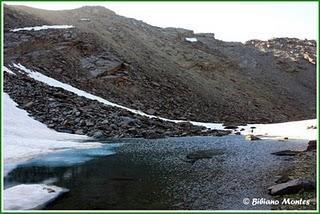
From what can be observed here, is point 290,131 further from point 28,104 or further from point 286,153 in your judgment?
point 28,104

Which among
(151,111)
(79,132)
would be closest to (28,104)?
(79,132)

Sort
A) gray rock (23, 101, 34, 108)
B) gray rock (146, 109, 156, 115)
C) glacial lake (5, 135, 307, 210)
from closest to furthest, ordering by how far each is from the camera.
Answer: glacial lake (5, 135, 307, 210) < gray rock (23, 101, 34, 108) < gray rock (146, 109, 156, 115)

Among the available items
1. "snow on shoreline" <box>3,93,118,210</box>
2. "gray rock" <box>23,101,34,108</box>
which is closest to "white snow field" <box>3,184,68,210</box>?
"snow on shoreline" <box>3,93,118,210</box>

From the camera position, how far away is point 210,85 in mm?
69750

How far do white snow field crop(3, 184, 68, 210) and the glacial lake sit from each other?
45 cm

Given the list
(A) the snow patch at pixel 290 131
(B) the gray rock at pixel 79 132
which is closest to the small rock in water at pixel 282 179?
(A) the snow patch at pixel 290 131

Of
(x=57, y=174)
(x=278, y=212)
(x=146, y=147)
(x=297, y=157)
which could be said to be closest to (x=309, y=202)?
(x=278, y=212)

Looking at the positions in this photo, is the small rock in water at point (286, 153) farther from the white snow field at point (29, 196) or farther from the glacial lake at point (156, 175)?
the white snow field at point (29, 196)

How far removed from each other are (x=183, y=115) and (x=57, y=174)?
32854mm

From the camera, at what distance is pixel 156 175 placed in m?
19.2

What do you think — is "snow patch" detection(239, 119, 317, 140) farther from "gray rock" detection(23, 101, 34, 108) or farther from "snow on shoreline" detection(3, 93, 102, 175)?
"gray rock" detection(23, 101, 34, 108)

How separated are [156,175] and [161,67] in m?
48.5

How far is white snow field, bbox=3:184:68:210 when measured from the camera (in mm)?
14248

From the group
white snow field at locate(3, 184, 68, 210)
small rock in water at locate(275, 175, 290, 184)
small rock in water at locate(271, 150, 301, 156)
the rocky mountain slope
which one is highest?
the rocky mountain slope
